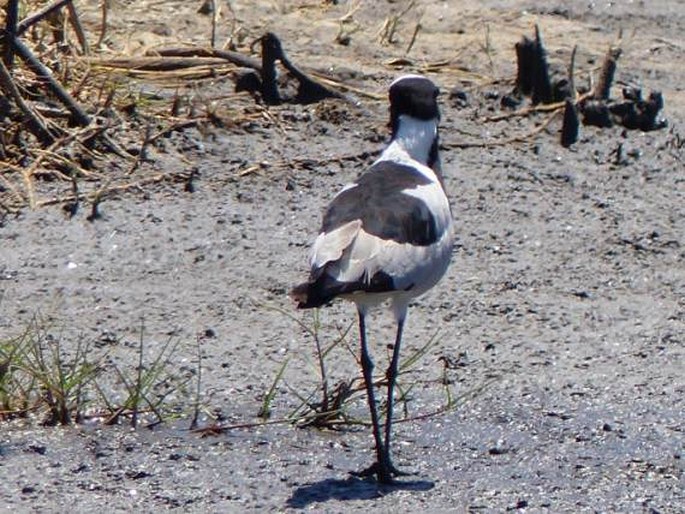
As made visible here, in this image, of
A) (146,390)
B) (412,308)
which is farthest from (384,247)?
(412,308)

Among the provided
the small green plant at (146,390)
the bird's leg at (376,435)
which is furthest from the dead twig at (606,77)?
the bird's leg at (376,435)

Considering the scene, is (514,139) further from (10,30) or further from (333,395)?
(333,395)

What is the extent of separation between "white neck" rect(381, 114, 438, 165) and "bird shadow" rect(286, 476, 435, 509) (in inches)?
41.9

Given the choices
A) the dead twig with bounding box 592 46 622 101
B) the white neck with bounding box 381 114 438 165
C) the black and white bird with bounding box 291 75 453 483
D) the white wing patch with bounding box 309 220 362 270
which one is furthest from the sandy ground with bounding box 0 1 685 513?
the white neck with bounding box 381 114 438 165

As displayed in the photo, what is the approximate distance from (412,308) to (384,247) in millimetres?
1513

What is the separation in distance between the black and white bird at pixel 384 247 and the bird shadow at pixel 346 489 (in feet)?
0.12

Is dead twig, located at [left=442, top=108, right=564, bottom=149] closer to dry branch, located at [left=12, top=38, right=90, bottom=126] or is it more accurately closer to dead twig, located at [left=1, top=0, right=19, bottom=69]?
dry branch, located at [left=12, top=38, right=90, bottom=126]

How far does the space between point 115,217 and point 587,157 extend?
6.92 ft

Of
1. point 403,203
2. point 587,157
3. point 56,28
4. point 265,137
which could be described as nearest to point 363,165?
point 265,137

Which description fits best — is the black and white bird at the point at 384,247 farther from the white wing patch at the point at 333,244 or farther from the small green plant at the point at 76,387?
the small green plant at the point at 76,387

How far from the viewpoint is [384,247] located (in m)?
4.78

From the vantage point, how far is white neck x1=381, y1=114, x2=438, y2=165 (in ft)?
17.9

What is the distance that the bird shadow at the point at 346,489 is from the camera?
4.75 meters

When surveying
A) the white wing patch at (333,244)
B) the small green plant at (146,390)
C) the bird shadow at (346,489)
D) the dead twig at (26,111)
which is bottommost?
the bird shadow at (346,489)
